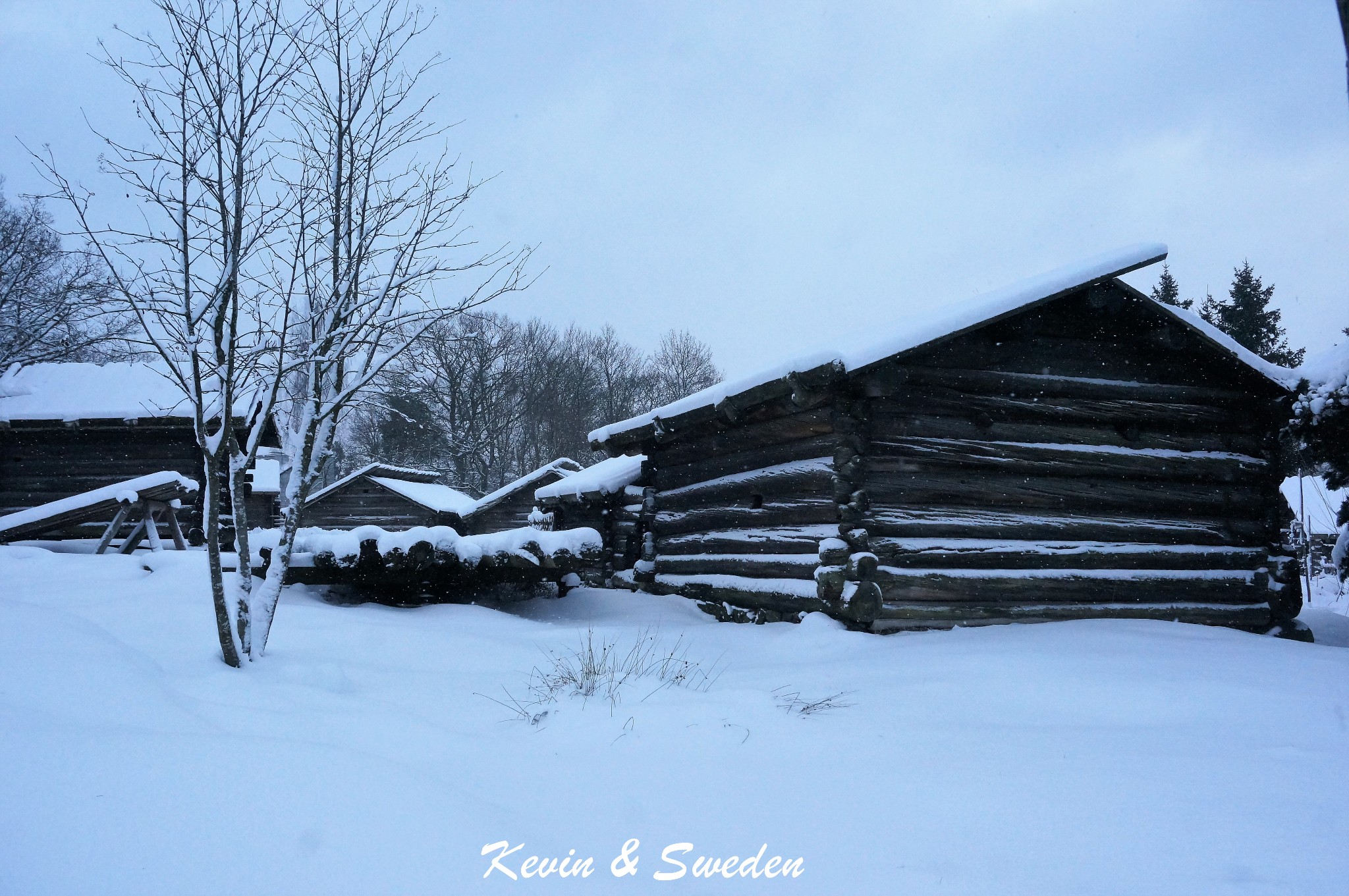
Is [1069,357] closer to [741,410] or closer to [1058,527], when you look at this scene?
[1058,527]

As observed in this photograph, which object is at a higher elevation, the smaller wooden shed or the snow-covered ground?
the smaller wooden shed

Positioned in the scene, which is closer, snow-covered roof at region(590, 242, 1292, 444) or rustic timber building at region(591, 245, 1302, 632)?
snow-covered roof at region(590, 242, 1292, 444)

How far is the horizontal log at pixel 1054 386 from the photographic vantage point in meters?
6.50

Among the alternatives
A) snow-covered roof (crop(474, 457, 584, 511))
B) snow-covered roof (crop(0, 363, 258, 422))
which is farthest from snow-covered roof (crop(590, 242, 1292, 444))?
snow-covered roof (crop(474, 457, 584, 511))

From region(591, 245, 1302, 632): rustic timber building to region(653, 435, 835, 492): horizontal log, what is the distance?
38mm

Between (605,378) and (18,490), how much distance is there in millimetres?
26817

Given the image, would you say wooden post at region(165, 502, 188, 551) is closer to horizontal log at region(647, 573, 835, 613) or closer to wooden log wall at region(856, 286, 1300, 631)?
horizontal log at region(647, 573, 835, 613)

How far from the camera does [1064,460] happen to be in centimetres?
711

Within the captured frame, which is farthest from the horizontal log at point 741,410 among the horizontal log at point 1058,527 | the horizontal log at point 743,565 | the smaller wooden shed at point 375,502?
the smaller wooden shed at point 375,502

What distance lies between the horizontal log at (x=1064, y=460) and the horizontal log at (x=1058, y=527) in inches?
14.8

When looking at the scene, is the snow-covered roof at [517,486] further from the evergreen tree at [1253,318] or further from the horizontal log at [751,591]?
the evergreen tree at [1253,318]

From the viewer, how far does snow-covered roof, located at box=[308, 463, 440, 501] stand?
79.7 ft

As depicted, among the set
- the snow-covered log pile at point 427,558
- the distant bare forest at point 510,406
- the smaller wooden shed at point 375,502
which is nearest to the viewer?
the snow-covered log pile at point 427,558

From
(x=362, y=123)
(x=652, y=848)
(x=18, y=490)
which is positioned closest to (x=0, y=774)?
(x=652, y=848)
